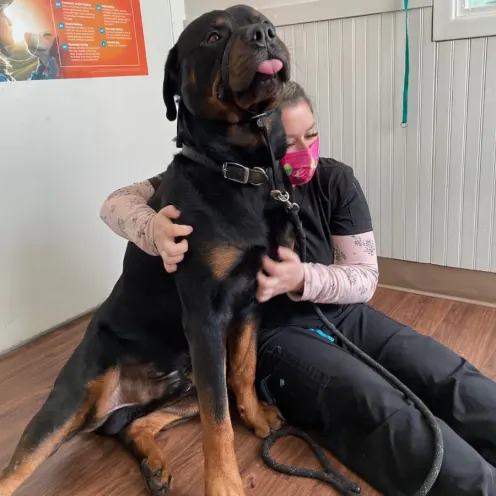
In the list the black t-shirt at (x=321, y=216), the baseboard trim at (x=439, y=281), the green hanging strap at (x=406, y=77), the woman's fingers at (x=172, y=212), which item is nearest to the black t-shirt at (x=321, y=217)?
the black t-shirt at (x=321, y=216)

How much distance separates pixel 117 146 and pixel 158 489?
1501 millimetres

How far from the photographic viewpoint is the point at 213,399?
1141 millimetres

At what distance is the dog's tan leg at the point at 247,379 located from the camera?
1.37 meters

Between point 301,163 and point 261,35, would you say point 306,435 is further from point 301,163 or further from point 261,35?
point 261,35

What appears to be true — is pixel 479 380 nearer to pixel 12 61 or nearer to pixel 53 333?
pixel 53 333

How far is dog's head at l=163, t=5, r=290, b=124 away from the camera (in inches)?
41.0

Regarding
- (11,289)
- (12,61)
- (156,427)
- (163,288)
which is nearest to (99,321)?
(163,288)

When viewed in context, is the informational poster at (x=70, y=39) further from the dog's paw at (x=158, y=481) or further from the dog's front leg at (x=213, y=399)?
the dog's paw at (x=158, y=481)

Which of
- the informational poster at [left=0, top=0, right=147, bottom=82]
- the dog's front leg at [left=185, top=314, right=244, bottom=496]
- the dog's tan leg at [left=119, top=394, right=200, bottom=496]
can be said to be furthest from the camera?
the informational poster at [left=0, top=0, right=147, bottom=82]

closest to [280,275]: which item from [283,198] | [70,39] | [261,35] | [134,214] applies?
[283,198]

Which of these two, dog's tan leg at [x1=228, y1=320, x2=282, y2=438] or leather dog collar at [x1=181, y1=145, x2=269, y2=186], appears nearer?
leather dog collar at [x1=181, y1=145, x2=269, y2=186]

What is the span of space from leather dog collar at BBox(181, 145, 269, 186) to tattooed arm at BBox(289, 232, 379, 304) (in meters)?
0.26

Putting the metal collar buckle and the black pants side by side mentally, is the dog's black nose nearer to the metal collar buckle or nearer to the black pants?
the metal collar buckle

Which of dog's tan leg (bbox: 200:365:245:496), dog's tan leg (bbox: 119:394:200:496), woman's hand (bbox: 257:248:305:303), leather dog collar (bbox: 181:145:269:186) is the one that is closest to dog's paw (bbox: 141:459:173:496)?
dog's tan leg (bbox: 119:394:200:496)
